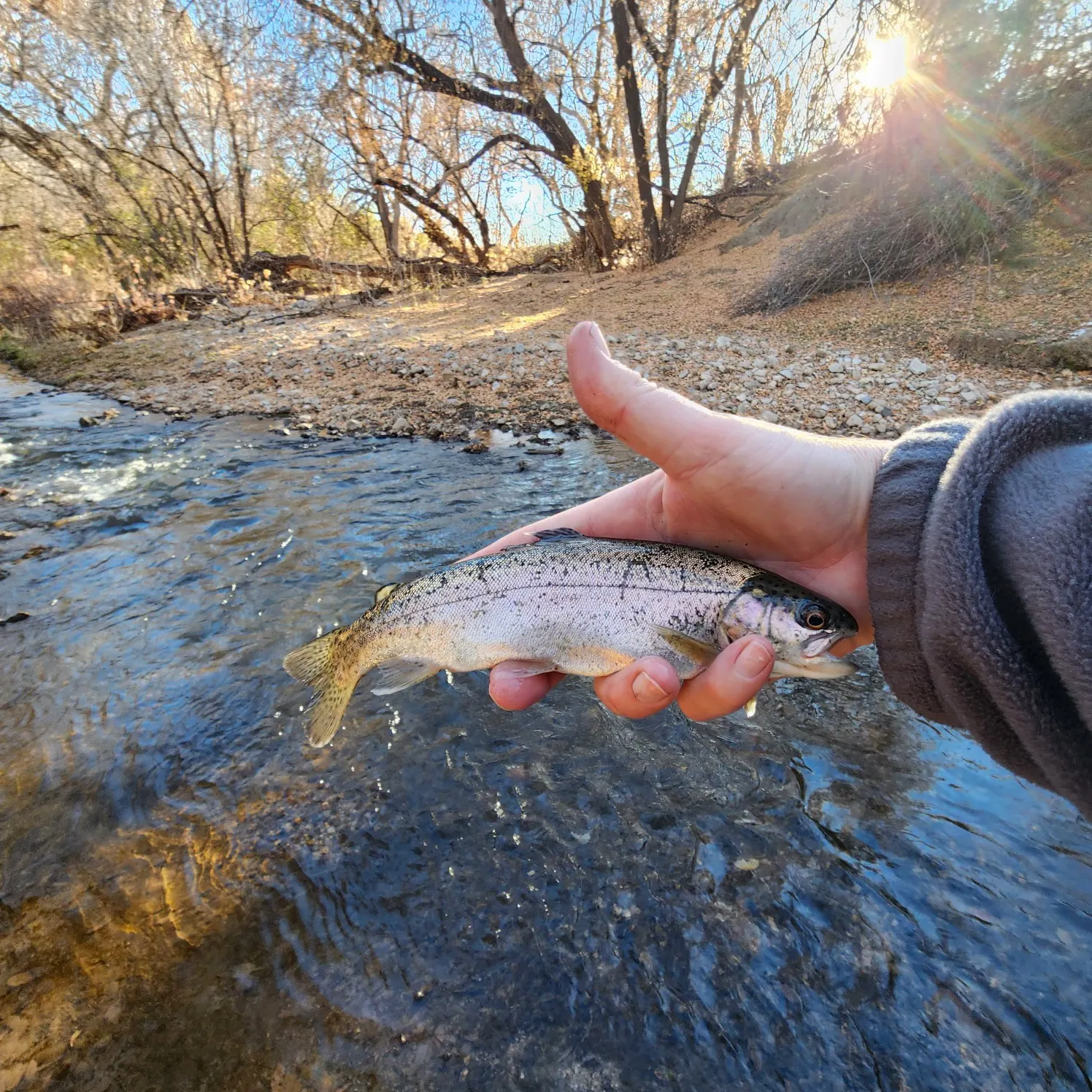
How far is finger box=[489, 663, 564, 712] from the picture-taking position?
323cm

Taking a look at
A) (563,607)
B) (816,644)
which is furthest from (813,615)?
(563,607)

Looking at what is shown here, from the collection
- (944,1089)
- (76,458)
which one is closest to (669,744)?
(944,1089)

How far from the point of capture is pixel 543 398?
1045 cm

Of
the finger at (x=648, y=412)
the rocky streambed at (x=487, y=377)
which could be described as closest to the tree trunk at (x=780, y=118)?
the rocky streambed at (x=487, y=377)

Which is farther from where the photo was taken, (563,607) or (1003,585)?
(563,607)

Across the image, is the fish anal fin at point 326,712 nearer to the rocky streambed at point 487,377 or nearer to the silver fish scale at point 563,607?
the silver fish scale at point 563,607

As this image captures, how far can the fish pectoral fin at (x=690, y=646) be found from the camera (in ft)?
9.24

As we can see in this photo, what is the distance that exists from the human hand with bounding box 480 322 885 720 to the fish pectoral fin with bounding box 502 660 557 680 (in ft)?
0.09

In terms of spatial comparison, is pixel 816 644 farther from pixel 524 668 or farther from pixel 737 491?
pixel 524 668

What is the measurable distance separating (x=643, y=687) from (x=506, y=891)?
1482mm

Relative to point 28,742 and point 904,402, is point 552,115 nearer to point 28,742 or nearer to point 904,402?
point 904,402

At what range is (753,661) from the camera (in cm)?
267

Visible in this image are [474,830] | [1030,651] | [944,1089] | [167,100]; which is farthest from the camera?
[167,100]

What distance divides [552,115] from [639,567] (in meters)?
18.3
